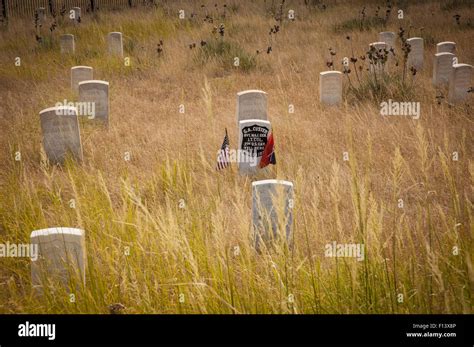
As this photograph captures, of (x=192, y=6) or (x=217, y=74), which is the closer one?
(x=217, y=74)

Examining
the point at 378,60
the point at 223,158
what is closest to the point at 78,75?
the point at 223,158

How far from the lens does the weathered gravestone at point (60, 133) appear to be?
627 centimetres

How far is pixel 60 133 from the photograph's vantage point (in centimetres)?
636

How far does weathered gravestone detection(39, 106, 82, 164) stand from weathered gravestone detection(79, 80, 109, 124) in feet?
5.38

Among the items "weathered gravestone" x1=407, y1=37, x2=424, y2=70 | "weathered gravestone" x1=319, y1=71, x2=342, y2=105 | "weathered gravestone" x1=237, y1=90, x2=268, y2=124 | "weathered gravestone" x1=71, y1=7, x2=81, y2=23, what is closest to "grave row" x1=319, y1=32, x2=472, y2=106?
"weathered gravestone" x1=319, y1=71, x2=342, y2=105

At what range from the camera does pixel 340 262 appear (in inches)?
125

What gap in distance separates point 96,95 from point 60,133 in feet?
5.85

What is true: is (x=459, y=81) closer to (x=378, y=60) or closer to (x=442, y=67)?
(x=442, y=67)

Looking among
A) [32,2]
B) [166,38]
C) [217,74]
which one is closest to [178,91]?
[217,74]

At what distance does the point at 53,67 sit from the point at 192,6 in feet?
Result: 31.8

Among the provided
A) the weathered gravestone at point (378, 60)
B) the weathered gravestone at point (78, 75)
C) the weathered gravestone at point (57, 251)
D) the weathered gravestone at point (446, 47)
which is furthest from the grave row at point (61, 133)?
the weathered gravestone at point (446, 47)

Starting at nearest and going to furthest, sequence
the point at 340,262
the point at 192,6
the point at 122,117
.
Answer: the point at 340,262 < the point at 122,117 < the point at 192,6

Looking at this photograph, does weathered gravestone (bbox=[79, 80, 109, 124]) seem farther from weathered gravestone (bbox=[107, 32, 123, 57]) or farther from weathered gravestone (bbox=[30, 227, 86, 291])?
weathered gravestone (bbox=[107, 32, 123, 57])
